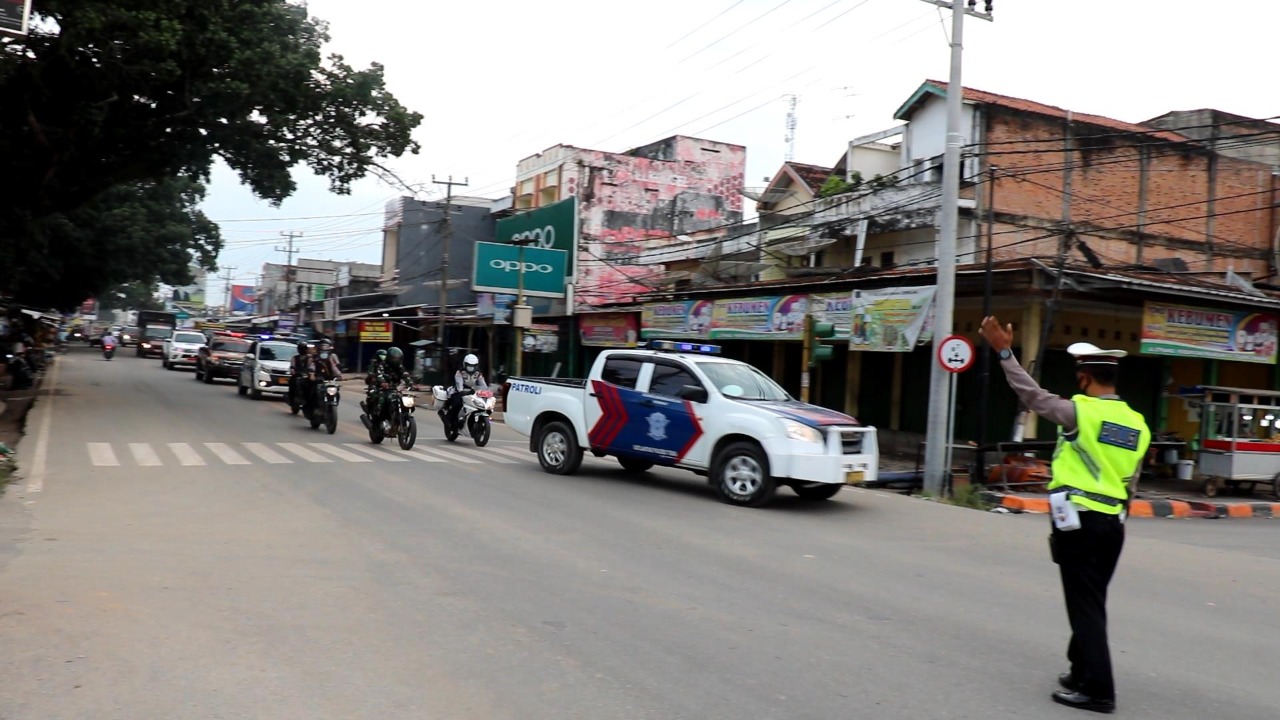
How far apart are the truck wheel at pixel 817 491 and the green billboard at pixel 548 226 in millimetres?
27124

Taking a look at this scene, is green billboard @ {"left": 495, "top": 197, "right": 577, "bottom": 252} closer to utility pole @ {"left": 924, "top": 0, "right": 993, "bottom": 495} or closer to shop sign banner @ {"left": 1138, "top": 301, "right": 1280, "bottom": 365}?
shop sign banner @ {"left": 1138, "top": 301, "right": 1280, "bottom": 365}

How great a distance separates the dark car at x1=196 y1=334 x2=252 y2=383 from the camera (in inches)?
1348

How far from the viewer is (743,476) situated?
12.0 metres

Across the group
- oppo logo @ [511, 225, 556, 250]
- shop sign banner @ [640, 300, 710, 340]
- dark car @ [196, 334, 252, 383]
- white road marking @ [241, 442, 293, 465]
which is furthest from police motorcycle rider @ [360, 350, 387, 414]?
oppo logo @ [511, 225, 556, 250]

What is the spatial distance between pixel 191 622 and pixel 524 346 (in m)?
31.0

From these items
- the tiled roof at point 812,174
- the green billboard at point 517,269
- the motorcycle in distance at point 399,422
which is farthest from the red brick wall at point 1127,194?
the green billboard at point 517,269

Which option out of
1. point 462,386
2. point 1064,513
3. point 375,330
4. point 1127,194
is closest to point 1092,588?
point 1064,513

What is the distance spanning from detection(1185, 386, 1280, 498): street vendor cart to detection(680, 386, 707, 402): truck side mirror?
9.88 m

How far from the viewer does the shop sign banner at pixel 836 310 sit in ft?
68.1

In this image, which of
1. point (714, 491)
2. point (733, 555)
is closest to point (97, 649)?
point (733, 555)

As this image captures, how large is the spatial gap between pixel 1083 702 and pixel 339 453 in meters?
12.9

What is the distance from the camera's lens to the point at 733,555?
29.1 ft

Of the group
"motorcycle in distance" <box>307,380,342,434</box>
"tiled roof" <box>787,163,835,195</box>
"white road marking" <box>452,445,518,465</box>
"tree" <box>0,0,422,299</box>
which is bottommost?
"white road marking" <box>452,445,518,465</box>

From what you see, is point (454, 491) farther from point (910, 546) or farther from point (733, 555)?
point (910, 546)
